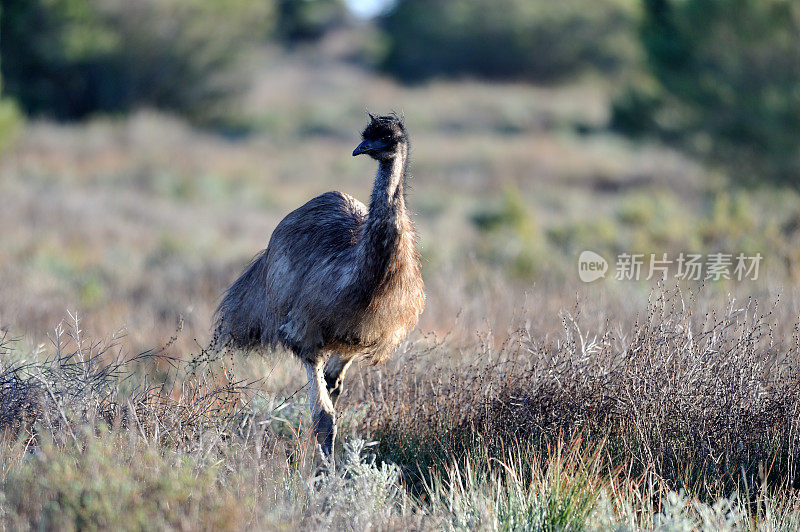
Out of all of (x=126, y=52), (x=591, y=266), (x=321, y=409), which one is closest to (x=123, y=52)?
(x=126, y=52)

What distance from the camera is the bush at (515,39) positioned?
111 feet

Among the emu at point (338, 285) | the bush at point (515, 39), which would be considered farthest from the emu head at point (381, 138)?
the bush at point (515, 39)

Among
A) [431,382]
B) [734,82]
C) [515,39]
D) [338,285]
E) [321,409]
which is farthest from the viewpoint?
[515,39]

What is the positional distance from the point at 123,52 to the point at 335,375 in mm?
20215

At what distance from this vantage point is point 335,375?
4.98m

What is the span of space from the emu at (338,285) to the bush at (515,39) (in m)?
30.2

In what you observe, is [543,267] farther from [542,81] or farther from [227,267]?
[542,81]

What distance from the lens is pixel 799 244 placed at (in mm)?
8781

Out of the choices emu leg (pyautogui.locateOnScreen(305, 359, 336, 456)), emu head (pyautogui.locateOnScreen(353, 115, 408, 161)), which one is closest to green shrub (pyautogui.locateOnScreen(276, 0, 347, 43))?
emu leg (pyautogui.locateOnScreen(305, 359, 336, 456))

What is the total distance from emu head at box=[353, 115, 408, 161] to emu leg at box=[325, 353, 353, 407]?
1361 mm

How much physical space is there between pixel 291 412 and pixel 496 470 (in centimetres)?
138

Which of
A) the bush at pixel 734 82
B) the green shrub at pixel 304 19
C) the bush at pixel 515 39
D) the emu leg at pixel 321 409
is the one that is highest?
the green shrub at pixel 304 19

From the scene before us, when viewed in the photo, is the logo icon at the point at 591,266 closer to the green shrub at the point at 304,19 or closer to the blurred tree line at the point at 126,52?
the blurred tree line at the point at 126,52

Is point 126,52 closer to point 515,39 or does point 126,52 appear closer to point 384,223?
point 515,39
